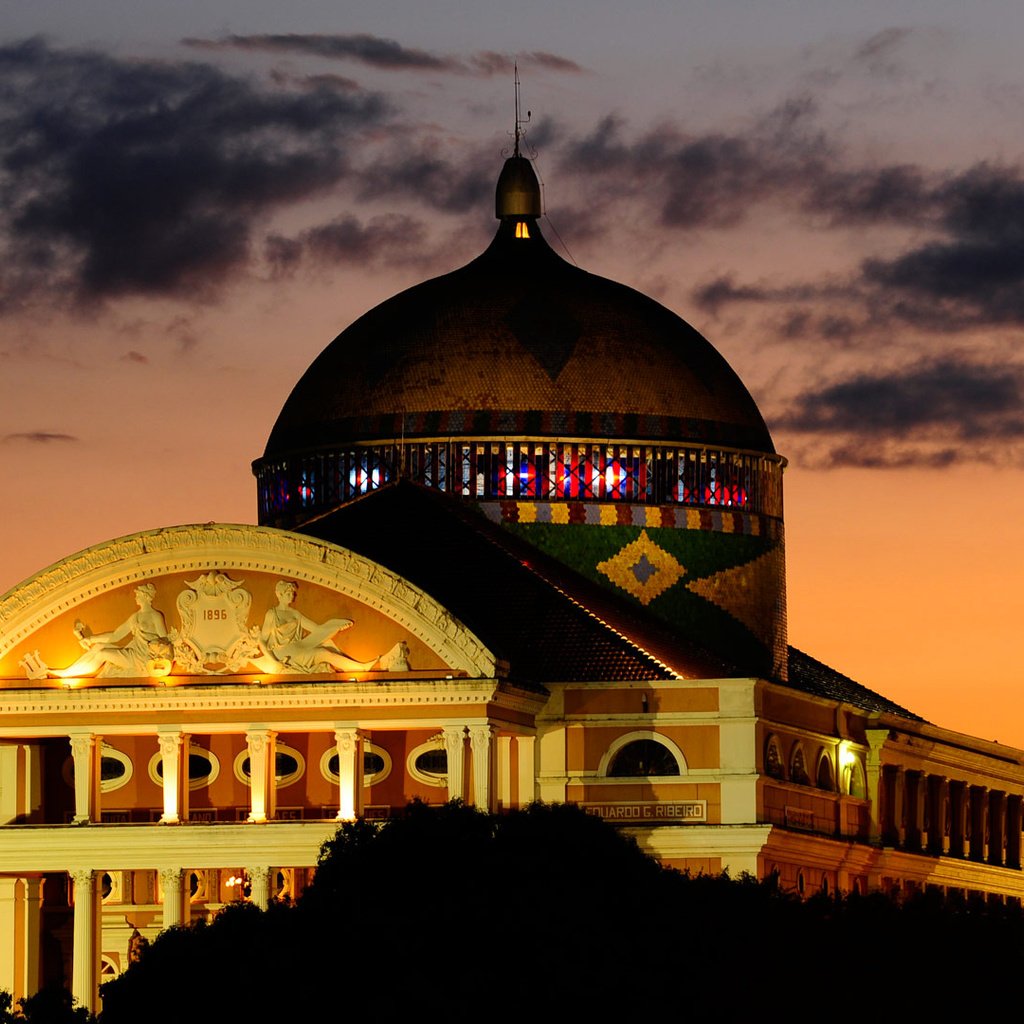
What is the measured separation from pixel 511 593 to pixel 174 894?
1069 cm

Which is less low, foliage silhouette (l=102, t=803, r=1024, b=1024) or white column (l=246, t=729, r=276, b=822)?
white column (l=246, t=729, r=276, b=822)

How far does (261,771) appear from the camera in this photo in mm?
90188

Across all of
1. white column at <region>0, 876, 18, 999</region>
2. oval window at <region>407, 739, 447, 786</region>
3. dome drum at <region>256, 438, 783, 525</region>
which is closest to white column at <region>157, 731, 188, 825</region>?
white column at <region>0, 876, 18, 999</region>

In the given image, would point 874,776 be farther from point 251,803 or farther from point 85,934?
point 85,934

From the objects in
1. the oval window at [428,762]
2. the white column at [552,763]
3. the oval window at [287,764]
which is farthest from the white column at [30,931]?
the white column at [552,763]

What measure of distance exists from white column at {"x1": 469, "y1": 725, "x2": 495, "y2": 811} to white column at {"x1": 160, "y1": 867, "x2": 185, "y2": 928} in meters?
6.82

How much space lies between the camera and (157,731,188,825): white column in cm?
9038

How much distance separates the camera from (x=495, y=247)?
106 m

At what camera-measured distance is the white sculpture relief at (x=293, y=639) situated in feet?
294

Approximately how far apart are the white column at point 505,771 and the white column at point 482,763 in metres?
1.83

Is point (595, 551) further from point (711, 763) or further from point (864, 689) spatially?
point (864, 689)

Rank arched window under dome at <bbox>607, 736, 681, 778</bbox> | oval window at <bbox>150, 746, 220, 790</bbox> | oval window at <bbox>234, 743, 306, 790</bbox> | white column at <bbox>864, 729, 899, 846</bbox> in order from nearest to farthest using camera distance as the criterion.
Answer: arched window under dome at <bbox>607, 736, 681, 778</bbox> → oval window at <bbox>234, 743, 306, 790</bbox> → oval window at <bbox>150, 746, 220, 790</bbox> → white column at <bbox>864, 729, 899, 846</bbox>

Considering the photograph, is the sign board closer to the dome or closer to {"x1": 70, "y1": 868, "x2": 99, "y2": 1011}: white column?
{"x1": 70, "y1": 868, "x2": 99, "y2": 1011}: white column

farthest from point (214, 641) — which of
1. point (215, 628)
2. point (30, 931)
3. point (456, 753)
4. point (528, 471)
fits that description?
point (528, 471)
